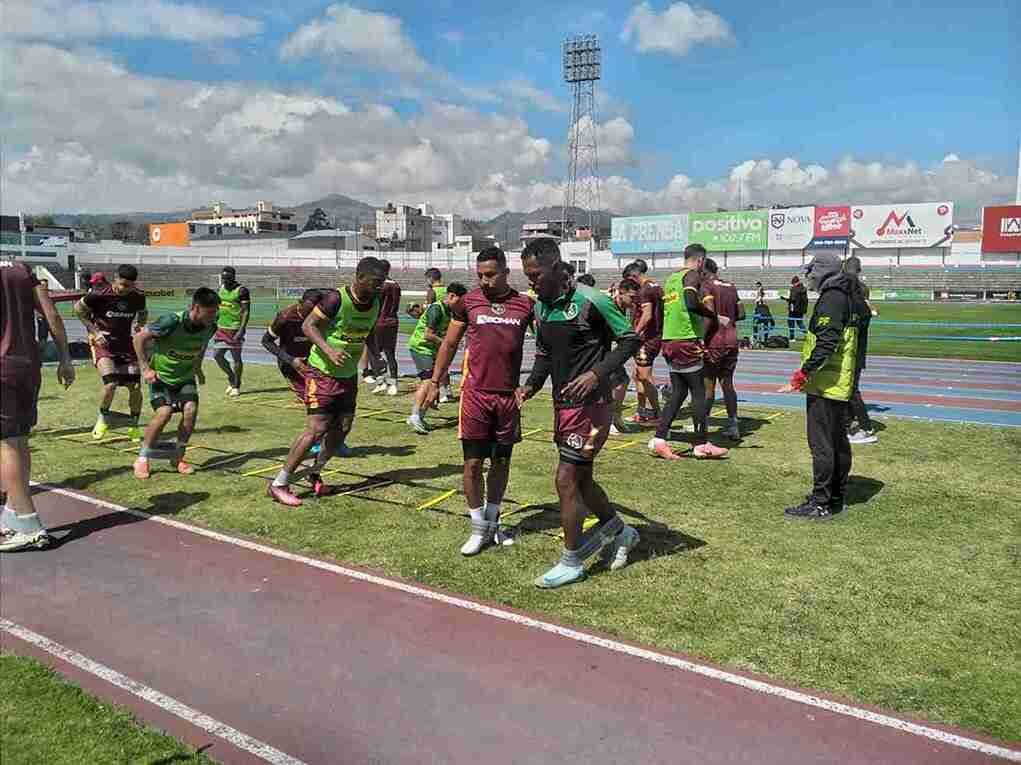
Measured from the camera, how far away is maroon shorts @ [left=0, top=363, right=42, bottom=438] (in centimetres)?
475

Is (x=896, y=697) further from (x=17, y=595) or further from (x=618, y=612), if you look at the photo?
(x=17, y=595)

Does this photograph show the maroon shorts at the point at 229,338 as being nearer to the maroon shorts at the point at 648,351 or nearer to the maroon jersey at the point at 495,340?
the maroon shorts at the point at 648,351

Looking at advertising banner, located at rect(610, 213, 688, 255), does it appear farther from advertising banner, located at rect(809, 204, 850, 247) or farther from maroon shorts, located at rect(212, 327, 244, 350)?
maroon shorts, located at rect(212, 327, 244, 350)

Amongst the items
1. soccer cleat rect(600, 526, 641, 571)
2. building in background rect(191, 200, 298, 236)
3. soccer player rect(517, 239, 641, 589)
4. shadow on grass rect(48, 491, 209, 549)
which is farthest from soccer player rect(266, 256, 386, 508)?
building in background rect(191, 200, 298, 236)

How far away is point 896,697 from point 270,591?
3322 mm

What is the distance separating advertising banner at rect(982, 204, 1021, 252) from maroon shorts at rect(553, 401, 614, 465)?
2487 inches

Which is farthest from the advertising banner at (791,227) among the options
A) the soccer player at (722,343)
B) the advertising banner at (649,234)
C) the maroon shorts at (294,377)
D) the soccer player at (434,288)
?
the maroon shorts at (294,377)

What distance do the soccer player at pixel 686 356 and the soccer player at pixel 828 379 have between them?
1.96 meters

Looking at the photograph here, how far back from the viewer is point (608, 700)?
11.3 feet

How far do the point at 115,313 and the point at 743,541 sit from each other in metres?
7.31

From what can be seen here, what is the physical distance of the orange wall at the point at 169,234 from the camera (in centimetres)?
9794

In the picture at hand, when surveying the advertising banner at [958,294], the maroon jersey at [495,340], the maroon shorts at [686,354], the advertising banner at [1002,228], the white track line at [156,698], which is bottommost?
the white track line at [156,698]

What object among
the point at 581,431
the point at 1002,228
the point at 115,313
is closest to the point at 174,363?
the point at 115,313

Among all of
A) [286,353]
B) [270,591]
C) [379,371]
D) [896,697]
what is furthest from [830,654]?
[379,371]
